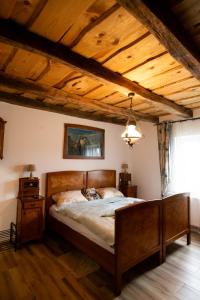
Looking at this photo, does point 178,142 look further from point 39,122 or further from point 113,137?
point 39,122

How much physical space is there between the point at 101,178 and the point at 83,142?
960 mm

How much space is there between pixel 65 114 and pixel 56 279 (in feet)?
9.27

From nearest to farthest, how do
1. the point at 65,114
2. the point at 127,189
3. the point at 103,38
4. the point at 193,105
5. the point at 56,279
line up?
the point at 103,38 < the point at 56,279 < the point at 193,105 < the point at 65,114 < the point at 127,189

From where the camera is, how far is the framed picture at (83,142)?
12.9 feet

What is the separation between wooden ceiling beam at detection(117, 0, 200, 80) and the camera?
43.8 inches

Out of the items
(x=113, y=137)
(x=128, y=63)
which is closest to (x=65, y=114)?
(x=113, y=137)

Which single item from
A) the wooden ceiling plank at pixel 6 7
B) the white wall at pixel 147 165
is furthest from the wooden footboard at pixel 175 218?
the wooden ceiling plank at pixel 6 7

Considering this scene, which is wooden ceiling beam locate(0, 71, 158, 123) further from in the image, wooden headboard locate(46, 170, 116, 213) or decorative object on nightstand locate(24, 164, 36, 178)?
wooden headboard locate(46, 170, 116, 213)

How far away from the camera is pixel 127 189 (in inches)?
178

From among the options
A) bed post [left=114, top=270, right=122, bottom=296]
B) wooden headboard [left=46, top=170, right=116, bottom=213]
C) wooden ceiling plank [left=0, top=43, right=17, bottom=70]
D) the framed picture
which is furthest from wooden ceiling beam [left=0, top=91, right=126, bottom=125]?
bed post [left=114, top=270, right=122, bottom=296]

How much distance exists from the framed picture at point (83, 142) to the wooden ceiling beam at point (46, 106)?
0.25 meters

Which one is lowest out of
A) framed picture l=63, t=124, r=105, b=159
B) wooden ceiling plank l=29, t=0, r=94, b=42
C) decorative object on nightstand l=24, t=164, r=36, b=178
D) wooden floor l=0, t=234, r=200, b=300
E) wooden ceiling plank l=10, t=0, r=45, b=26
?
wooden floor l=0, t=234, r=200, b=300

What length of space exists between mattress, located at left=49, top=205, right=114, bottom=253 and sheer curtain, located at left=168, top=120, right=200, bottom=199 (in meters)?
2.32

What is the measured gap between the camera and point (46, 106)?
349cm
